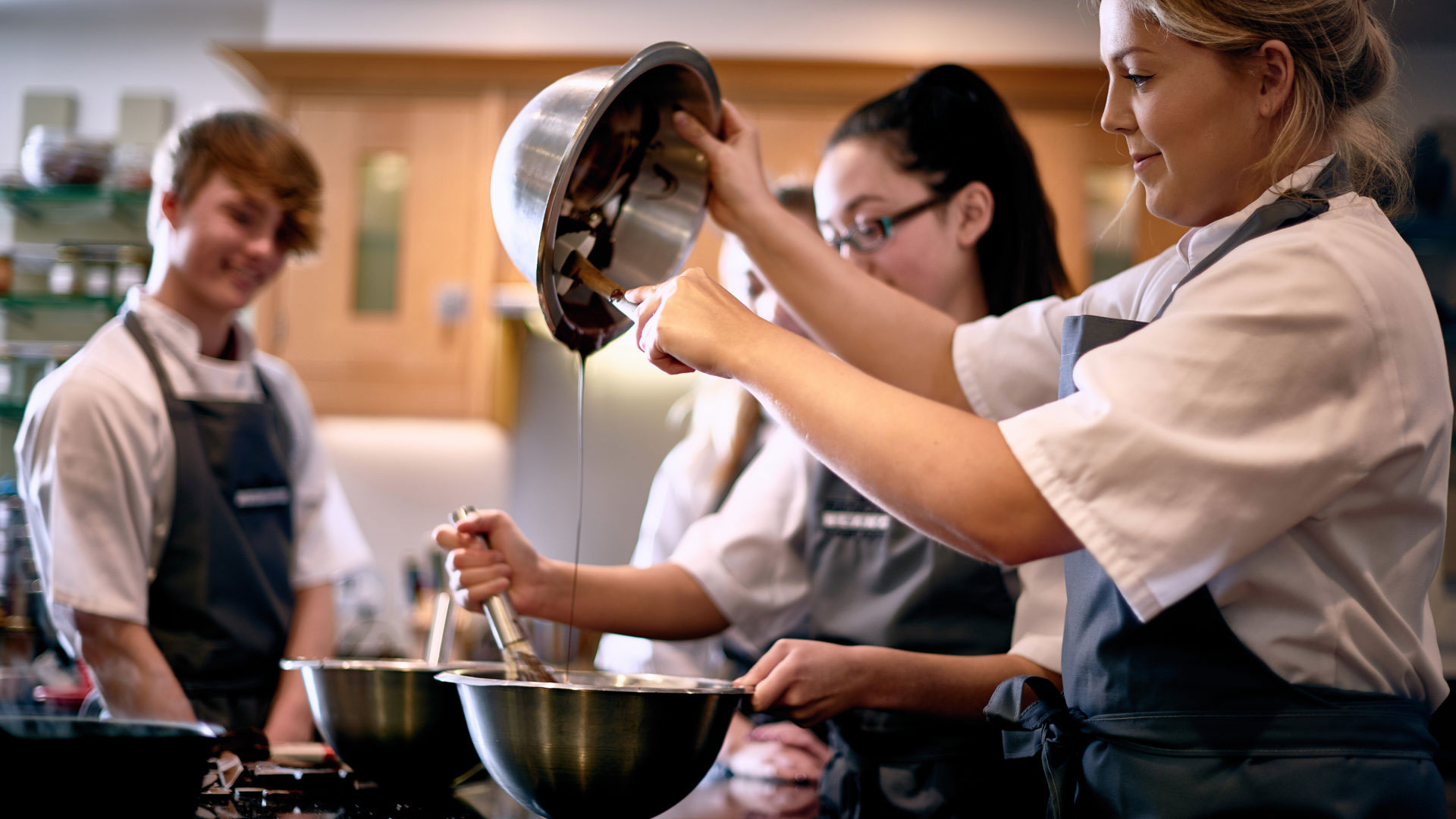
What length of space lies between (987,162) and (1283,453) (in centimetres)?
75

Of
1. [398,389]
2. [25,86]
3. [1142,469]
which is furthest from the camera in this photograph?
[25,86]

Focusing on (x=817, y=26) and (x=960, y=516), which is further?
(x=817, y=26)

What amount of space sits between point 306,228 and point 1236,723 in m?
1.51

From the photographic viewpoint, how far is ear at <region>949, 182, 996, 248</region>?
1.30 m

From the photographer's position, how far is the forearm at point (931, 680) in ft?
3.16

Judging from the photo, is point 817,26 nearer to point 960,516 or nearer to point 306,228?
point 306,228

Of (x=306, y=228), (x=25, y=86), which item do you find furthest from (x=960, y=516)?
(x=25, y=86)

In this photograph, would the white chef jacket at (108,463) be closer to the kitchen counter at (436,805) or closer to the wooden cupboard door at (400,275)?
the kitchen counter at (436,805)

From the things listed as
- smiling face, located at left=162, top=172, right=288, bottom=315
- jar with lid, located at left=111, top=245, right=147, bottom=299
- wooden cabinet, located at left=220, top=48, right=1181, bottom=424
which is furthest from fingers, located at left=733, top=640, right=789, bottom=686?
jar with lid, located at left=111, top=245, right=147, bottom=299

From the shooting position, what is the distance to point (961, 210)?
1299 millimetres

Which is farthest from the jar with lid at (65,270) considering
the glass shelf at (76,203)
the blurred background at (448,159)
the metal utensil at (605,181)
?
the metal utensil at (605,181)

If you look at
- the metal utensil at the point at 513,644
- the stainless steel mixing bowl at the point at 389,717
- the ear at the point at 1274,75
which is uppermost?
the ear at the point at 1274,75

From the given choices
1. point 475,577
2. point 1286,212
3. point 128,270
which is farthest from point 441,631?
point 128,270

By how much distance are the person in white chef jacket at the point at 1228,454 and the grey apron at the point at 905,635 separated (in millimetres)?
255
